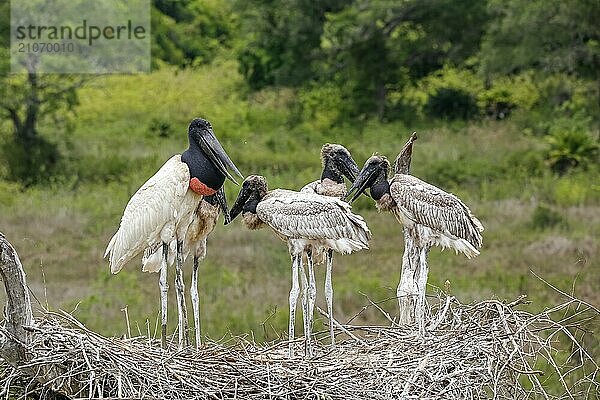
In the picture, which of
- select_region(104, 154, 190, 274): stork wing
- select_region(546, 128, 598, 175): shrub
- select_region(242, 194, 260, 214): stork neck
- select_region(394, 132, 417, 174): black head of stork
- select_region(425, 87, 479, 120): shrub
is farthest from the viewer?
select_region(425, 87, 479, 120): shrub

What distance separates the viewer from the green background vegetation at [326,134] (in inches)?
696

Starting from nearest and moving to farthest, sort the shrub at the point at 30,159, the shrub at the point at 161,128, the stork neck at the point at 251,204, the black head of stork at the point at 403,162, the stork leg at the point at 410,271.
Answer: the stork neck at the point at 251,204 → the stork leg at the point at 410,271 → the black head of stork at the point at 403,162 → the shrub at the point at 30,159 → the shrub at the point at 161,128

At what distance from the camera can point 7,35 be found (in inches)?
1106

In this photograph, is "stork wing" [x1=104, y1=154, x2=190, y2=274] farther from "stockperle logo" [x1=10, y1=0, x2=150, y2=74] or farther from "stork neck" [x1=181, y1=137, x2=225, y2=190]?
"stockperle logo" [x1=10, y1=0, x2=150, y2=74]

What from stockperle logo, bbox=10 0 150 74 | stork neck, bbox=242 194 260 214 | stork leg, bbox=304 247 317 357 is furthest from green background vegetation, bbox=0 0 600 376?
stork leg, bbox=304 247 317 357

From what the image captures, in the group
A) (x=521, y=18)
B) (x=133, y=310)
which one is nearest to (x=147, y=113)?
(x=521, y=18)

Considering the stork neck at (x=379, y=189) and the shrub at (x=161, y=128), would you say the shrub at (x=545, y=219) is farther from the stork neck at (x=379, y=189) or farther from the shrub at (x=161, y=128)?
the shrub at (x=161, y=128)

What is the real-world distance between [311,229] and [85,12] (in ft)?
70.9

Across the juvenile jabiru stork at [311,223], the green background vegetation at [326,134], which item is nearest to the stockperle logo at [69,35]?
the green background vegetation at [326,134]

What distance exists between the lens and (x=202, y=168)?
27.2ft

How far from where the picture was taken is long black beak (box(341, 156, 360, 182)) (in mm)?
8977

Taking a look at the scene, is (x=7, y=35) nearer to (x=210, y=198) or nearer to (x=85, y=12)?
(x=85, y=12)

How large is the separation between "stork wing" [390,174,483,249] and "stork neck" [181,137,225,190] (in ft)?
4.27

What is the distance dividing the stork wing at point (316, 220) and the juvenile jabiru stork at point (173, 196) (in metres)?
0.47
